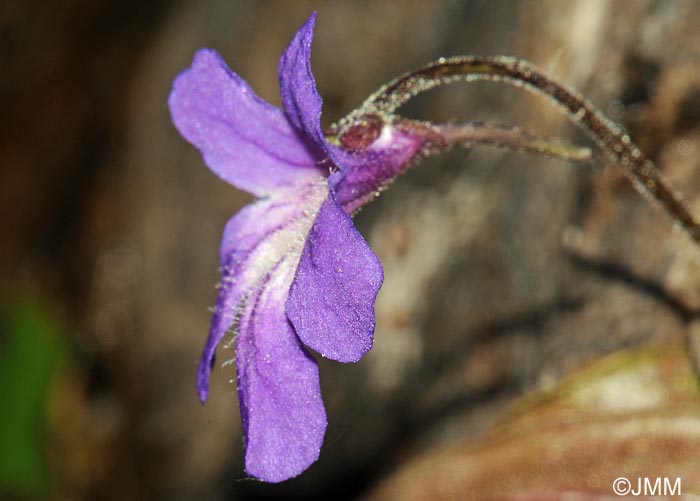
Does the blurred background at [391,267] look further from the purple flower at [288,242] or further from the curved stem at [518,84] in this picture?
the purple flower at [288,242]

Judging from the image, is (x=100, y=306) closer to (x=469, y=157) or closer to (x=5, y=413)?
(x=5, y=413)

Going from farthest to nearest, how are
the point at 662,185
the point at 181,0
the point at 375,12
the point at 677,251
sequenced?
1. the point at 181,0
2. the point at 375,12
3. the point at 677,251
4. the point at 662,185

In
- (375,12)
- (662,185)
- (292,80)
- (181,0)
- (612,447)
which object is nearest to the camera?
(292,80)

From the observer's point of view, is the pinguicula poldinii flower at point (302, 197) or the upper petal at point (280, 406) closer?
the pinguicula poldinii flower at point (302, 197)

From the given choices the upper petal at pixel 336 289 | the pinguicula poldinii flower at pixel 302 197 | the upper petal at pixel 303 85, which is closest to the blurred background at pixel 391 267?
the pinguicula poldinii flower at pixel 302 197

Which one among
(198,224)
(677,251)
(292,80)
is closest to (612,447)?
(677,251)

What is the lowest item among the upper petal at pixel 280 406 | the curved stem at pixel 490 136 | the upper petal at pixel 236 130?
the upper petal at pixel 280 406
